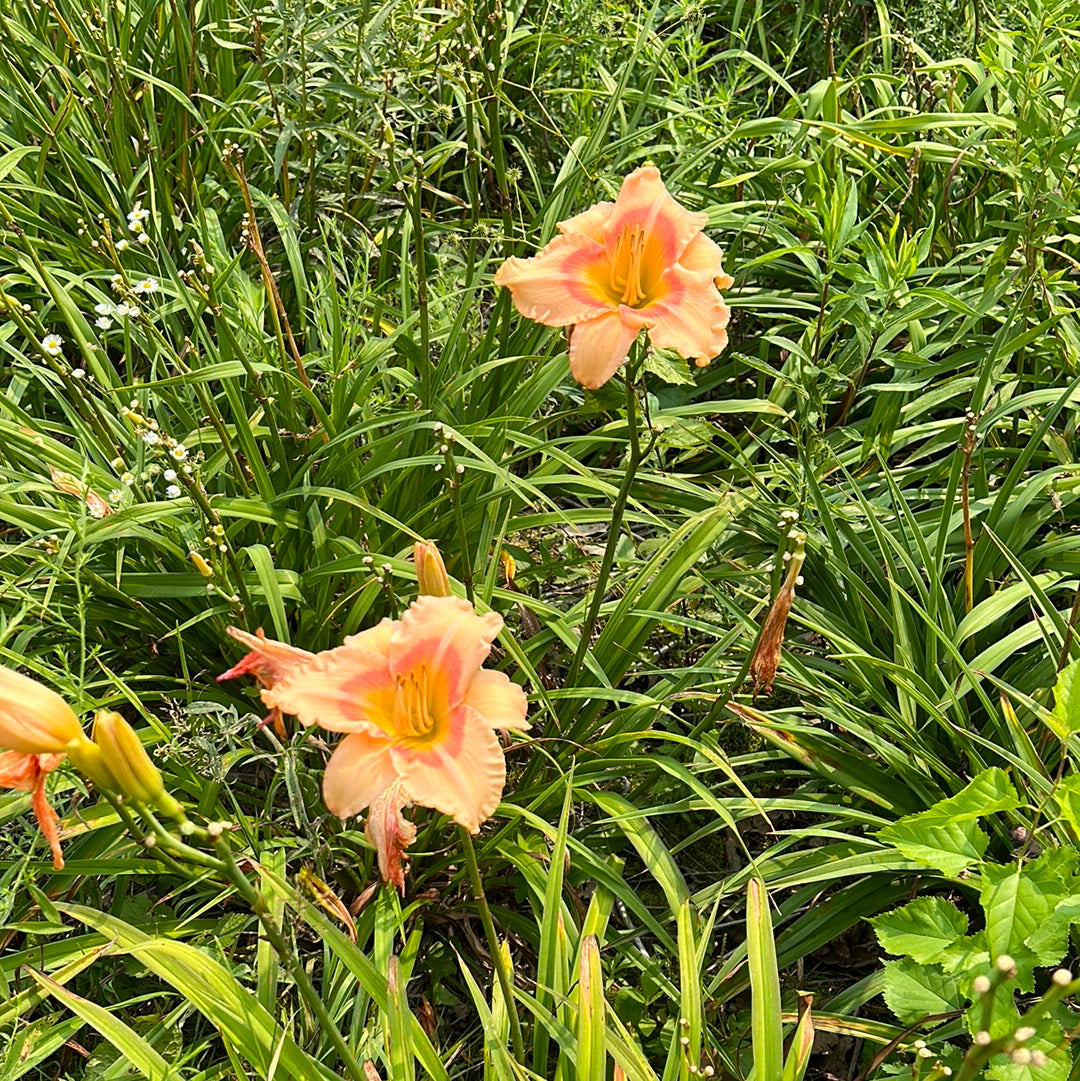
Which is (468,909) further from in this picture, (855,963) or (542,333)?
(542,333)

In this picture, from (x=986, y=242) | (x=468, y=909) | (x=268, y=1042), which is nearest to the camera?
(x=268, y=1042)

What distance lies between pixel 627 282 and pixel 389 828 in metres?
0.83

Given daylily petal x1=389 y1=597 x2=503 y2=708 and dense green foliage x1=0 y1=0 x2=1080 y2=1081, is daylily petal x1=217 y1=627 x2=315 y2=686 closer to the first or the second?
daylily petal x1=389 y1=597 x2=503 y2=708

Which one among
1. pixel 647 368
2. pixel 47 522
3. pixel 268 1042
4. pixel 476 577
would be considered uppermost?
pixel 647 368

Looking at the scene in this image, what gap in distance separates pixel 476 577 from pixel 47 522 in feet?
2.65

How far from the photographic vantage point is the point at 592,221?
1.63 meters

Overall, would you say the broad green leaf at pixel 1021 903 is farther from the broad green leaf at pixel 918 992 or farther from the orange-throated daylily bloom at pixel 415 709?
the orange-throated daylily bloom at pixel 415 709

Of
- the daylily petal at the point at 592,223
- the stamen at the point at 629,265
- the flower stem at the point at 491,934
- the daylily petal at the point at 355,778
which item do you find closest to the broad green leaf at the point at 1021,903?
the flower stem at the point at 491,934

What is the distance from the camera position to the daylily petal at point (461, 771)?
1.11m

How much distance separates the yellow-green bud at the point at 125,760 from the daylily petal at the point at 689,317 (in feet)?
2.75

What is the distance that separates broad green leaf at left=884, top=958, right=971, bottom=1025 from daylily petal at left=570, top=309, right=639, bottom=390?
3.01 feet

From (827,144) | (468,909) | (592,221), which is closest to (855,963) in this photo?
(468,909)

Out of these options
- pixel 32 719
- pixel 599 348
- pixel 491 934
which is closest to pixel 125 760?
pixel 32 719

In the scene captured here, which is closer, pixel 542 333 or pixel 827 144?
pixel 542 333
